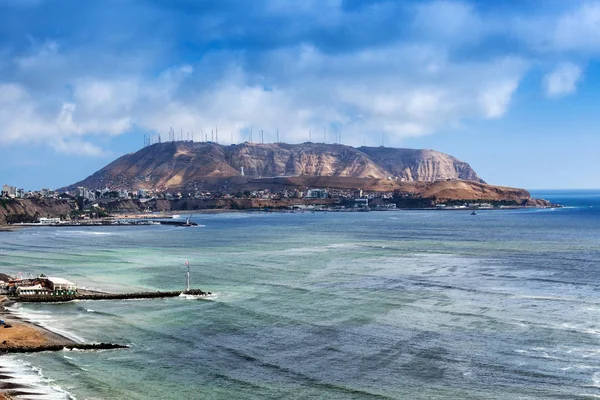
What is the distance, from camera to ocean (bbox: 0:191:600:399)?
91.2 ft

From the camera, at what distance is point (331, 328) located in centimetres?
3753

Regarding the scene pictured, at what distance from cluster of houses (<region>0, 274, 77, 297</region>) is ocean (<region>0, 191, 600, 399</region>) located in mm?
1900

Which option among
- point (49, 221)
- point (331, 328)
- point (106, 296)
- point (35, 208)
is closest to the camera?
point (331, 328)

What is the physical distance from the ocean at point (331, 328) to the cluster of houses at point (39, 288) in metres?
1.90

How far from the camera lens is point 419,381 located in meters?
28.0

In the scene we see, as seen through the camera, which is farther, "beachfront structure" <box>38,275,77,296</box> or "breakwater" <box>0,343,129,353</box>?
"beachfront structure" <box>38,275,77,296</box>

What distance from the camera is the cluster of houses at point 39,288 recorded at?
4931 centimetres

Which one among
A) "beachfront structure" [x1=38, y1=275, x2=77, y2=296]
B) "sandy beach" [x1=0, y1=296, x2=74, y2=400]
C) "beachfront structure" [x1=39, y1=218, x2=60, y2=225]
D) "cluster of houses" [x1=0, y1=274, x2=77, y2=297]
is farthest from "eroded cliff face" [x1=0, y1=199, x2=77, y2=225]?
"sandy beach" [x1=0, y1=296, x2=74, y2=400]

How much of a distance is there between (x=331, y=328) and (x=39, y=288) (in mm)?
24391

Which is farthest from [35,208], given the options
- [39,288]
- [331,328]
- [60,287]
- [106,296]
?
[331,328]

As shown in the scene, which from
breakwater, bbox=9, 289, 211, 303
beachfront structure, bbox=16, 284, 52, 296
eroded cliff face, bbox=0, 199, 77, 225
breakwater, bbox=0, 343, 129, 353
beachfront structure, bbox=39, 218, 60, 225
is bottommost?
breakwater, bbox=0, 343, 129, 353

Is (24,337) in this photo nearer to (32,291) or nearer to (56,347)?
(56,347)

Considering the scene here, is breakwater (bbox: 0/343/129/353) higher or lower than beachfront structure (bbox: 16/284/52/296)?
lower

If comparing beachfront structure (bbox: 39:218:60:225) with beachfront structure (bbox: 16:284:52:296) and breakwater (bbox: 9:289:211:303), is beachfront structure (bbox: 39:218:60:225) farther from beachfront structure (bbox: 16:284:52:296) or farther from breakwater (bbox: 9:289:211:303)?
breakwater (bbox: 9:289:211:303)
